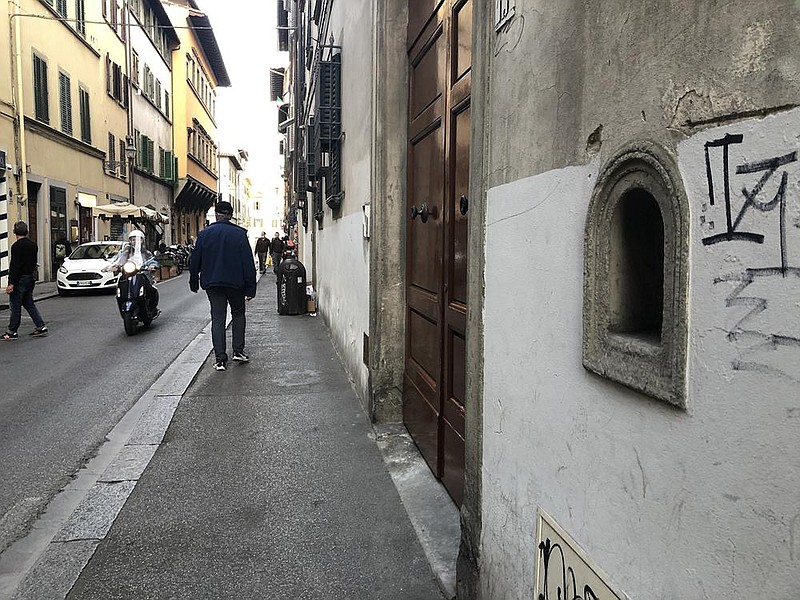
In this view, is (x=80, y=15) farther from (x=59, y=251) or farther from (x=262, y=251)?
(x=262, y=251)

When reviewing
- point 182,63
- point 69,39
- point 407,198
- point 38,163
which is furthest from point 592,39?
point 182,63

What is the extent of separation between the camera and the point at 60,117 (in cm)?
2286

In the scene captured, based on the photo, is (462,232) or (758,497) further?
(462,232)

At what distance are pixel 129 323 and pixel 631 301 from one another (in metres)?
10.2

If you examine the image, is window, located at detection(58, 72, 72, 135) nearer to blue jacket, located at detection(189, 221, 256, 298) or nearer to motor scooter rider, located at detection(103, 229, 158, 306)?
motor scooter rider, located at detection(103, 229, 158, 306)

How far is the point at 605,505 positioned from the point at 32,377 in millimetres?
7314

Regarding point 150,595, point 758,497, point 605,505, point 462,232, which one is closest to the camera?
point 758,497

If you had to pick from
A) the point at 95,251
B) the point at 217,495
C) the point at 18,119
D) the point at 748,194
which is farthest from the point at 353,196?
the point at 18,119

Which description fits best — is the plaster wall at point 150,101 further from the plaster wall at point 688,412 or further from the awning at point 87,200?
the plaster wall at point 688,412

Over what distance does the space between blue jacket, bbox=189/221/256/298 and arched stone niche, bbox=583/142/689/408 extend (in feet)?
21.0

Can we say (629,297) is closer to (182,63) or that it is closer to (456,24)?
(456,24)

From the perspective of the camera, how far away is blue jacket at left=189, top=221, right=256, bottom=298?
777cm

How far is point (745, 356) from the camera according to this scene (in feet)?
4.04

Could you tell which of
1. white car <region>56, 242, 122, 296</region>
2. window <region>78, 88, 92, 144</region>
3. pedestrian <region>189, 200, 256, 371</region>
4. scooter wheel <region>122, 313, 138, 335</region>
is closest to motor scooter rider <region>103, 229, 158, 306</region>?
scooter wheel <region>122, 313, 138, 335</region>
